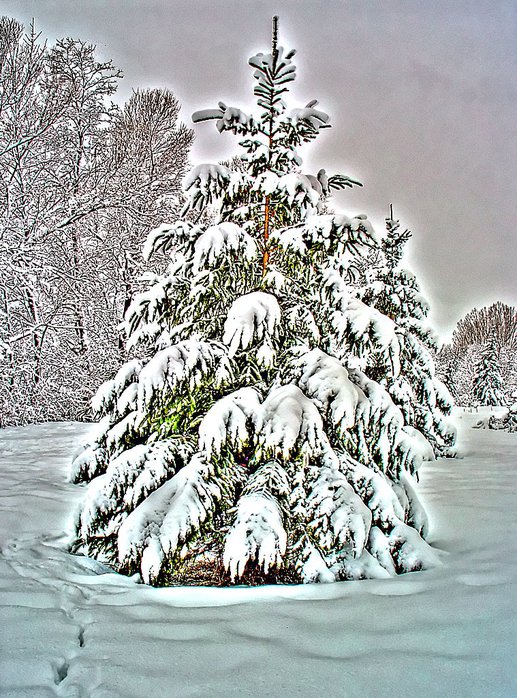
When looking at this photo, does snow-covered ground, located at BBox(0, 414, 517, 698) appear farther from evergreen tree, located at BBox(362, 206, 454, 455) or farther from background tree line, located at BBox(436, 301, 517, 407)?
background tree line, located at BBox(436, 301, 517, 407)

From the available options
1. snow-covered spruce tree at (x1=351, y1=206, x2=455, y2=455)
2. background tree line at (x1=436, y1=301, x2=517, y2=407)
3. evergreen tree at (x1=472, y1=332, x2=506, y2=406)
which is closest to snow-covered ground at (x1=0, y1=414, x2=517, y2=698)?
snow-covered spruce tree at (x1=351, y1=206, x2=455, y2=455)

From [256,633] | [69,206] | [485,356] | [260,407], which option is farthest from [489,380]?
[256,633]

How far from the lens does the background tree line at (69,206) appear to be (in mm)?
10297

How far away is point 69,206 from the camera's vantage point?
1135cm

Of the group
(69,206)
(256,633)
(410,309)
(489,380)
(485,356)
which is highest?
(69,206)

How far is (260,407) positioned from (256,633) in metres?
1.26

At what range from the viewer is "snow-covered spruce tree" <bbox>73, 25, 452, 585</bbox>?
→ 269 cm

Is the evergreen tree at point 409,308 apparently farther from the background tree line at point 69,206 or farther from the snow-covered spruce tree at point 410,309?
the background tree line at point 69,206

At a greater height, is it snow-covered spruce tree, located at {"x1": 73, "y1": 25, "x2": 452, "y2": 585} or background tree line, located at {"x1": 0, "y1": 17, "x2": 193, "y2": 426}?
background tree line, located at {"x1": 0, "y1": 17, "x2": 193, "y2": 426}

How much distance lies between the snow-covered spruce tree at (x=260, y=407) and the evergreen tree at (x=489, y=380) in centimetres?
3779

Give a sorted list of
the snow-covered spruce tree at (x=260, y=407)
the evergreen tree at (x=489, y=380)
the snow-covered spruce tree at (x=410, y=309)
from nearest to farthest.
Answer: the snow-covered spruce tree at (x=260, y=407) < the snow-covered spruce tree at (x=410, y=309) < the evergreen tree at (x=489, y=380)

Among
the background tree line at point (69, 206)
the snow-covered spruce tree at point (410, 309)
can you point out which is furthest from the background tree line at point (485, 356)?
the background tree line at point (69, 206)

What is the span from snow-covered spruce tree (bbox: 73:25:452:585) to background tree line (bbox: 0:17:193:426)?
7.66 m

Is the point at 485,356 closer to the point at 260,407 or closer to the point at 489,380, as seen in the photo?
the point at 489,380
